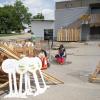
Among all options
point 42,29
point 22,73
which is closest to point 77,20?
point 42,29

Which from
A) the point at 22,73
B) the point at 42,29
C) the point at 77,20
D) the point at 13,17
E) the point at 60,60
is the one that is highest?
the point at 77,20

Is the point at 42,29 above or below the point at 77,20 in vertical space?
below

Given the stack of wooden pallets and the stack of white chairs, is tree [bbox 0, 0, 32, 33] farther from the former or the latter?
the stack of white chairs

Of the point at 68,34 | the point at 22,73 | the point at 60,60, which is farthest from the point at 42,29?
the point at 22,73

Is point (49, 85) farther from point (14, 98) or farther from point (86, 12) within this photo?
point (86, 12)

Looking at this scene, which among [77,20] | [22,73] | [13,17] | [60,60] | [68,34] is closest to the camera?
[22,73]

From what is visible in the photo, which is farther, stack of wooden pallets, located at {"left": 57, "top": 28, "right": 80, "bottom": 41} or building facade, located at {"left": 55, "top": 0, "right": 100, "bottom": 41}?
building facade, located at {"left": 55, "top": 0, "right": 100, "bottom": 41}

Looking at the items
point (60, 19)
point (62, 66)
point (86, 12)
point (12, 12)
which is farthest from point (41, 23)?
point (12, 12)

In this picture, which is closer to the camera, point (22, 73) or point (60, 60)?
point (22, 73)

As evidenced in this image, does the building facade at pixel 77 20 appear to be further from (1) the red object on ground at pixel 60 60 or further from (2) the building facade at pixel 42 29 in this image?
(1) the red object on ground at pixel 60 60

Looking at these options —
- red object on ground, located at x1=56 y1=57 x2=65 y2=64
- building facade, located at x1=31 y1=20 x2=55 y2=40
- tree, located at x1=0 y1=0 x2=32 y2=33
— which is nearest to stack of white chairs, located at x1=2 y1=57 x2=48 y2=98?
red object on ground, located at x1=56 y1=57 x2=65 y2=64

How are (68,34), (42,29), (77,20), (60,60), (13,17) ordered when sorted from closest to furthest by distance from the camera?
(60,60)
(68,34)
(77,20)
(42,29)
(13,17)

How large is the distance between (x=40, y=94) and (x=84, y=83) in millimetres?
2698

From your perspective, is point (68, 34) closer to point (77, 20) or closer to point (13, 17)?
point (77, 20)
